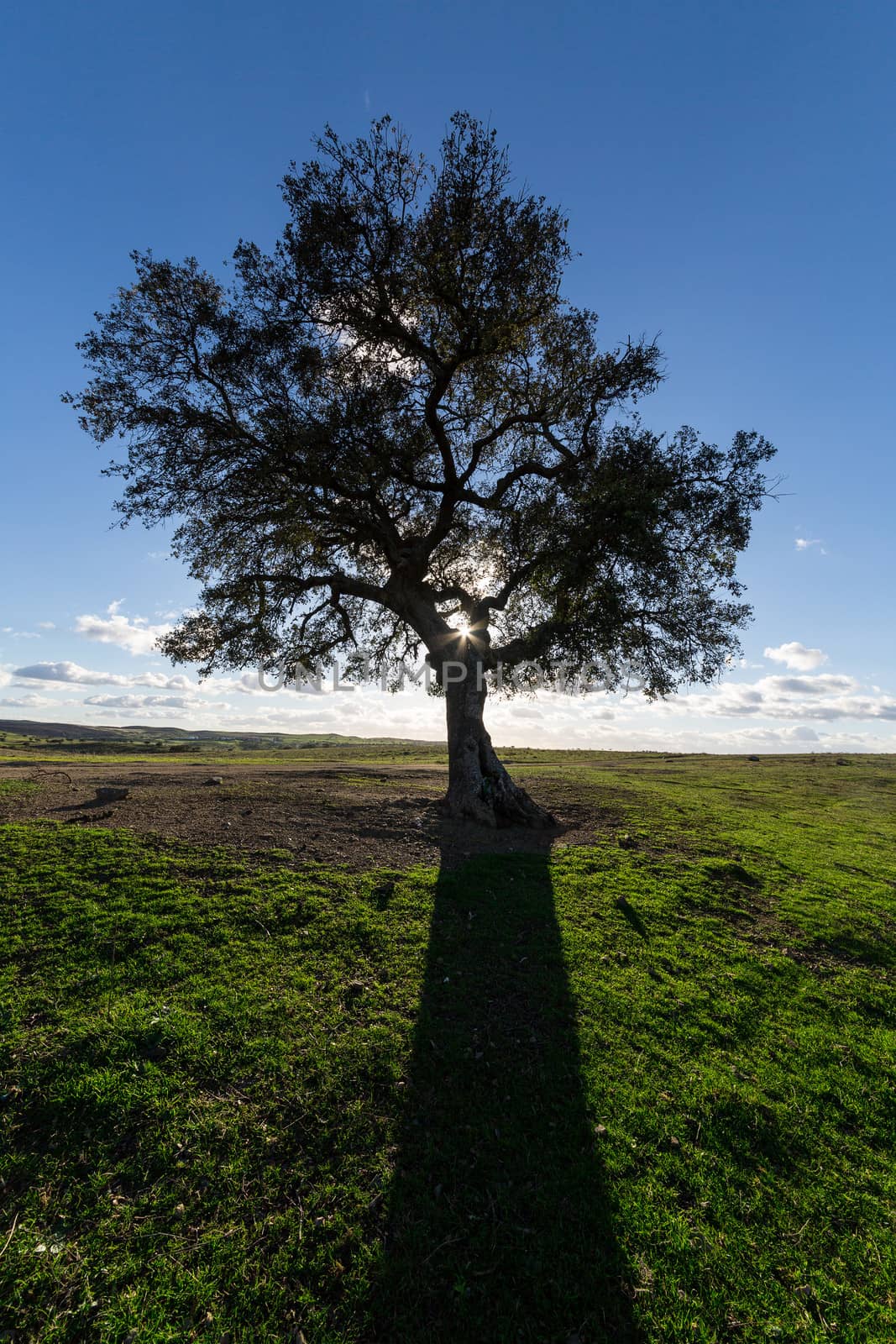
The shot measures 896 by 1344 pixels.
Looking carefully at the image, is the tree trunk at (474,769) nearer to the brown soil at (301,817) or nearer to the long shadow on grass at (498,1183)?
the brown soil at (301,817)

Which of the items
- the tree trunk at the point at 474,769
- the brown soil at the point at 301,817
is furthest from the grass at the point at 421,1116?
the tree trunk at the point at 474,769

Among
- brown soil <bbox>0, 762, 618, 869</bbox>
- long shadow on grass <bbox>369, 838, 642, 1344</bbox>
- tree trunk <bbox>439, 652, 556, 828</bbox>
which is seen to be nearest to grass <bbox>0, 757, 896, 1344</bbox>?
long shadow on grass <bbox>369, 838, 642, 1344</bbox>

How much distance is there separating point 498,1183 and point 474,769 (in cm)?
1263

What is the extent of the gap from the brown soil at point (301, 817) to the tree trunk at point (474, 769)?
617mm

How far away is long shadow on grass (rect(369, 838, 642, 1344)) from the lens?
4.06 metres

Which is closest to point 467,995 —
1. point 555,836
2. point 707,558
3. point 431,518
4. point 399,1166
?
point 399,1166

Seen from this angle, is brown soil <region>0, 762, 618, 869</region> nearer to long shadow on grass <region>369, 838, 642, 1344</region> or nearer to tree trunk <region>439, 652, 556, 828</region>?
tree trunk <region>439, 652, 556, 828</region>

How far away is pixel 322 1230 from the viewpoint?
4520 millimetres

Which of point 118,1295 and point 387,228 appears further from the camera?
point 387,228

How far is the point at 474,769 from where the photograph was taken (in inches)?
693

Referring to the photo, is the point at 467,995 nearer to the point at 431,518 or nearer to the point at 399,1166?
the point at 399,1166

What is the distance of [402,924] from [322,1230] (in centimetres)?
524

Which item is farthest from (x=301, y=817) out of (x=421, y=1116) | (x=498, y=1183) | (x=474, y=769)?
(x=498, y=1183)

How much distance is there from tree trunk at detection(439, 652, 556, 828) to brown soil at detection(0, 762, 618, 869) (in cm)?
62
